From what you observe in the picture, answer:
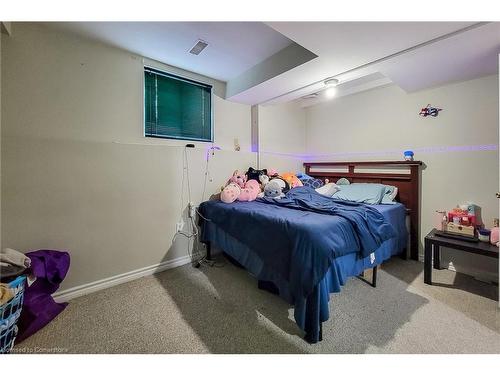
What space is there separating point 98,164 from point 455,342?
2.95 m

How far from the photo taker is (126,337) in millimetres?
1395

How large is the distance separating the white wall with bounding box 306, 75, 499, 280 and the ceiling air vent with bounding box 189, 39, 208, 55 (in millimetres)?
2183

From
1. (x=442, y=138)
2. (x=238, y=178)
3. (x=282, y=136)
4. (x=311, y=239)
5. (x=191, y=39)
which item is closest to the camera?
(x=311, y=239)

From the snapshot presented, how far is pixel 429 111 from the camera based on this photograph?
244cm

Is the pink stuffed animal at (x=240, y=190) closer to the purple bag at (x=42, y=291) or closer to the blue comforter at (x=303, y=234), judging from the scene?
the blue comforter at (x=303, y=234)

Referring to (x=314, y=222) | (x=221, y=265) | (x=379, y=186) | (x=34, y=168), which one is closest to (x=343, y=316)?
(x=314, y=222)

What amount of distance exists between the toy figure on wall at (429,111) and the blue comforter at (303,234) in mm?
1479

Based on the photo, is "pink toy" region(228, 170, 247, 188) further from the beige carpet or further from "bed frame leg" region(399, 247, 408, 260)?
"bed frame leg" region(399, 247, 408, 260)

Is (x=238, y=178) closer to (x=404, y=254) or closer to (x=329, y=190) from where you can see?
(x=329, y=190)

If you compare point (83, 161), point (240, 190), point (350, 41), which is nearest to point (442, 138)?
point (350, 41)

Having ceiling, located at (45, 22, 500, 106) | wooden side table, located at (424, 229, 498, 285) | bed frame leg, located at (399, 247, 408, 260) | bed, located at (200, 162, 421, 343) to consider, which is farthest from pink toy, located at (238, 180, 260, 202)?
bed frame leg, located at (399, 247, 408, 260)

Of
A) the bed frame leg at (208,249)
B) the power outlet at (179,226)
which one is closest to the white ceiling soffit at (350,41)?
the power outlet at (179,226)

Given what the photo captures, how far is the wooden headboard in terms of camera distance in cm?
252

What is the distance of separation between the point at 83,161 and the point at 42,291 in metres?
A: 1.04
